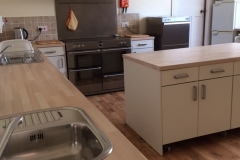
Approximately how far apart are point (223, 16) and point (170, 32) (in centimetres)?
146

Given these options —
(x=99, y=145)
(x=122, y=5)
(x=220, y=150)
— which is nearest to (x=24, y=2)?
(x=122, y=5)

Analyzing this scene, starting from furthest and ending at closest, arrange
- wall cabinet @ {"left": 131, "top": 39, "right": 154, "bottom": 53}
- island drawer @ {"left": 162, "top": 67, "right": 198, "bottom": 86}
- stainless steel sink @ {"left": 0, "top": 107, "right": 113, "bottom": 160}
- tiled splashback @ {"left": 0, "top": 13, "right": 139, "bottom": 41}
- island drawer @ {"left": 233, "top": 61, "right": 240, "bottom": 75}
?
wall cabinet @ {"left": 131, "top": 39, "right": 154, "bottom": 53} < tiled splashback @ {"left": 0, "top": 13, "right": 139, "bottom": 41} < island drawer @ {"left": 233, "top": 61, "right": 240, "bottom": 75} < island drawer @ {"left": 162, "top": 67, "right": 198, "bottom": 86} < stainless steel sink @ {"left": 0, "top": 107, "right": 113, "bottom": 160}

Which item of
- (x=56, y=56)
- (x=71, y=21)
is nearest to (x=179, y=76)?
(x=56, y=56)

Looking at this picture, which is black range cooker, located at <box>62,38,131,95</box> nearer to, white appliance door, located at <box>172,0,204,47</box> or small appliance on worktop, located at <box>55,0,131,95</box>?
small appliance on worktop, located at <box>55,0,131,95</box>

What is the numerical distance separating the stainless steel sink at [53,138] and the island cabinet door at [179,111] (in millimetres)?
1253

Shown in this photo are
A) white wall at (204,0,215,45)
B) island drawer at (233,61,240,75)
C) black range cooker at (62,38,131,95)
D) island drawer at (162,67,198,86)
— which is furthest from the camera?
white wall at (204,0,215,45)

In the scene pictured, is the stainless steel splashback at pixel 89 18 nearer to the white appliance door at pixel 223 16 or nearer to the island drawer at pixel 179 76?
the white appliance door at pixel 223 16

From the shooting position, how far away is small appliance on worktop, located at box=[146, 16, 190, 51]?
14.5 feet

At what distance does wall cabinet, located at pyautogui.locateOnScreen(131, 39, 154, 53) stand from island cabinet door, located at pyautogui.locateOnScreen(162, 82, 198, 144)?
2.16 meters

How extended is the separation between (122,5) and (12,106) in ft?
12.3

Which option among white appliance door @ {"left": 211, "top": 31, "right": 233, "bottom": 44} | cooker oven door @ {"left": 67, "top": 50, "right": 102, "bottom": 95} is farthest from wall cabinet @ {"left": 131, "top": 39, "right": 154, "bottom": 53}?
white appliance door @ {"left": 211, "top": 31, "right": 233, "bottom": 44}

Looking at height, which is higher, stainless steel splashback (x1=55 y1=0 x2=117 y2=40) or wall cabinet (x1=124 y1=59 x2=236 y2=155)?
stainless steel splashback (x1=55 y1=0 x2=117 y2=40)

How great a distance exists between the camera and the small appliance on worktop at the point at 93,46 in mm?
4078

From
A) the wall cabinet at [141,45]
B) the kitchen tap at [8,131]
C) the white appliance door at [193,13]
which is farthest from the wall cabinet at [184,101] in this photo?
the white appliance door at [193,13]
